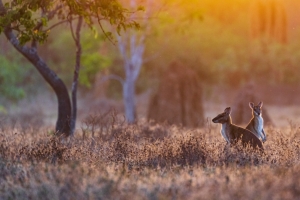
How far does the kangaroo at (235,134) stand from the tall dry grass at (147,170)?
27 cm

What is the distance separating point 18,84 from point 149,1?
59.1 feet

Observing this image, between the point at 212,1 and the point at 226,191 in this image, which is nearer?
the point at 226,191

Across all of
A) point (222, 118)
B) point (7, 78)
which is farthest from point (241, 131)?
point (7, 78)

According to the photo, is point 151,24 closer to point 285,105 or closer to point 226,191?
point 285,105

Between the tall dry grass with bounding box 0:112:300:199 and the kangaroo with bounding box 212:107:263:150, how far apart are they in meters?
0.27

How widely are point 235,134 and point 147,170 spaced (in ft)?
8.99

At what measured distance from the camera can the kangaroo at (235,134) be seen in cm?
1176

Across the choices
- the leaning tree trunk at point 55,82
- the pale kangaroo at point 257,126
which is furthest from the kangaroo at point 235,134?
the leaning tree trunk at point 55,82

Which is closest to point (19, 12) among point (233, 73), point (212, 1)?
point (233, 73)

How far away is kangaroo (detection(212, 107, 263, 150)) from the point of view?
11758 mm

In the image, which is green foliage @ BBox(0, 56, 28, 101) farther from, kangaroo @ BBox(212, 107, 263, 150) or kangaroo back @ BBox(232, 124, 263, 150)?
kangaroo back @ BBox(232, 124, 263, 150)

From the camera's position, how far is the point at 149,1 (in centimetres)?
3195

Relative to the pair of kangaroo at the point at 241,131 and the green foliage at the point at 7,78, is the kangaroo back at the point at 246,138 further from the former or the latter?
the green foliage at the point at 7,78

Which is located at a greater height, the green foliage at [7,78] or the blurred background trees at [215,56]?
the blurred background trees at [215,56]
